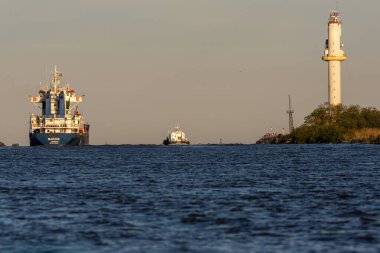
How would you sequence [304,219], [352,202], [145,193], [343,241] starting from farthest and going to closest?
[145,193] < [352,202] < [304,219] < [343,241]

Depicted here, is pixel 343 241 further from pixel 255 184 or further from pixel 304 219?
pixel 255 184

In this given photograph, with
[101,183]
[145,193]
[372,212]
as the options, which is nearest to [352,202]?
[372,212]

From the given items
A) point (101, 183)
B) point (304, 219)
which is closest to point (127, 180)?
point (101, 183)

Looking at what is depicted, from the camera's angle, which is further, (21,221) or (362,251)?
(21,221)

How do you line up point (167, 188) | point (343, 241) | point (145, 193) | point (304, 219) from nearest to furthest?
point (343, 241) → point (304, 219) → point (145, 193) → point (167, 188)

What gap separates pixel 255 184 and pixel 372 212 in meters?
20.1

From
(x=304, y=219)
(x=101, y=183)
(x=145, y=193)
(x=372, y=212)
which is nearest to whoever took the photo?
(x=304, y=219)

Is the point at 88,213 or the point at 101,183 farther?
the point at 101,183

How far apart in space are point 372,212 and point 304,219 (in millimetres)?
3917

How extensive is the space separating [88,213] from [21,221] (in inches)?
144

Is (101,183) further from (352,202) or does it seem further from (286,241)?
(286,241)

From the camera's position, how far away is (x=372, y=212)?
121 feet

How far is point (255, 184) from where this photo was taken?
2235 inches

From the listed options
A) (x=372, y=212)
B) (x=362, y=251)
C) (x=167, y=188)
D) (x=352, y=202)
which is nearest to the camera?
(x=362, y=251)
